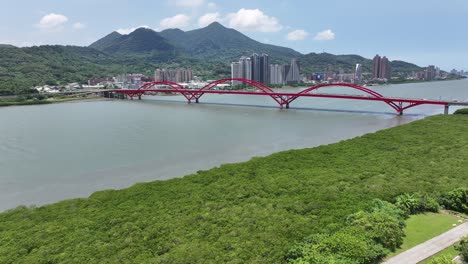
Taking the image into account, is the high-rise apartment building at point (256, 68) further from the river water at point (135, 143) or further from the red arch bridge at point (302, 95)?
the river water at point (135, 143)

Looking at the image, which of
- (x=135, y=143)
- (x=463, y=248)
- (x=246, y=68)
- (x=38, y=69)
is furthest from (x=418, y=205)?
(x=38, y=69)

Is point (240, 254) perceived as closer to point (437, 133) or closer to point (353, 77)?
point (437, 133)

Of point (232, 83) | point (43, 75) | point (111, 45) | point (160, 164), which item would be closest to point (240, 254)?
point (160, 164)

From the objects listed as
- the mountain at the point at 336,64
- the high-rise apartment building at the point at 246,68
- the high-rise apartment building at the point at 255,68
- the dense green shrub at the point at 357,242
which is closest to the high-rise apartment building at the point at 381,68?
the mountain at the point at 336,64

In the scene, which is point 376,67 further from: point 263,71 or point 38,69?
point 38,69

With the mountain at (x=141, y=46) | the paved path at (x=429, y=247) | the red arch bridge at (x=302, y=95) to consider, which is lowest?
the paved path at (x=429, y=247)

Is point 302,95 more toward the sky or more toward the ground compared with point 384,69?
more toward the ground

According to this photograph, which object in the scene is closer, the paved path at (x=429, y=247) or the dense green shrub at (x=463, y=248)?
the dense green shrub at (x=463, y=248)
